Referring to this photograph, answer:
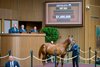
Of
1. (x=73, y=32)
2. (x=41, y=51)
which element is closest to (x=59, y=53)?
(x=41, y=51)

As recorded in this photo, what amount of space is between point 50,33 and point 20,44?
18.7 ft

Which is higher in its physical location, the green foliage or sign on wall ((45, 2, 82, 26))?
sign on wall ((45, 2, 82, 26))

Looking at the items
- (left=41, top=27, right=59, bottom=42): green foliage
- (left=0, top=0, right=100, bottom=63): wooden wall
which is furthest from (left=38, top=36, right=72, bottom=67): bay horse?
(left=0, top=0, right=100, bottom=63): wooden wall

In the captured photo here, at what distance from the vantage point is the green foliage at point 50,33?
20500 mm

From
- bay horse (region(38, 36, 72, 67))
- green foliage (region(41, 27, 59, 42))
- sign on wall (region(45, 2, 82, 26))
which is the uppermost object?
sign on wall (region(45, 2, 82, 26))

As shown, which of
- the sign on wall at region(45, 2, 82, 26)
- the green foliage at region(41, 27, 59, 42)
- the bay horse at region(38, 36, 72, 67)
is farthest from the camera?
the sign on wall at region(45, 2, 82, 26)

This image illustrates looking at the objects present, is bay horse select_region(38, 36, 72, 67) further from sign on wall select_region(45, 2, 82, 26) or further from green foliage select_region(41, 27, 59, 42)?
sign on wall select_region(45, 2, 82, 26)

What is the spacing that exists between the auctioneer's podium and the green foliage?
16.5ft

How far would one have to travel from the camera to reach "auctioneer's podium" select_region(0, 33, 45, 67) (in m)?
14.9

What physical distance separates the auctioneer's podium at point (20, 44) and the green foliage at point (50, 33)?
502 cm

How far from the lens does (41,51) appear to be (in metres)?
15.2

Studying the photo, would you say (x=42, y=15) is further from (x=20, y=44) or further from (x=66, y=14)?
(x=20, y=44)

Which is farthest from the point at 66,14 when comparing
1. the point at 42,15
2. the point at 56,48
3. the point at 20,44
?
the point at 20,44

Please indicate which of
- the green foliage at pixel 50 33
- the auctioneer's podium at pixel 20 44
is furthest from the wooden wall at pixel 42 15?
the auctioneer's podium at pixel 20 44
